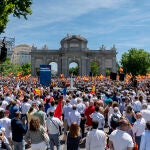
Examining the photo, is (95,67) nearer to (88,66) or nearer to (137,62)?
A: (88,66)

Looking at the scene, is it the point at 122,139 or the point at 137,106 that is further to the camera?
the point at 137,106

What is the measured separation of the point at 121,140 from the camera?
863 cm

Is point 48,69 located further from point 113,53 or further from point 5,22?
point 113,53

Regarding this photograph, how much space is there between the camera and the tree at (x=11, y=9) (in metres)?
19.7

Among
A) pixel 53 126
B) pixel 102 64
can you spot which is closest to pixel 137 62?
pixel 102 64

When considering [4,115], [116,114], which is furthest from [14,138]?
[116,114]

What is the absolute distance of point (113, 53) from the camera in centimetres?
12088

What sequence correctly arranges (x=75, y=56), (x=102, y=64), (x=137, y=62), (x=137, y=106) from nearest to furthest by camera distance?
→ 1. (x=137, y=106)
2. (x=75, y=56)
3. (x=102, y=64)
4. (x=137, y=62)

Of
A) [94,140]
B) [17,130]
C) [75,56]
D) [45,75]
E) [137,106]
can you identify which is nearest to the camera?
[94,140]

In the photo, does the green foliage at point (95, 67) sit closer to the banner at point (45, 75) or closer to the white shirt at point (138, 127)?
the banner at point (45, 75)

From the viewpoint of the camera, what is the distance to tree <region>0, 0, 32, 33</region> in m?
19.7

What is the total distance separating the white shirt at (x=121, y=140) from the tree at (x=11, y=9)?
12420 mm

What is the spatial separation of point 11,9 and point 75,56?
98.5 m

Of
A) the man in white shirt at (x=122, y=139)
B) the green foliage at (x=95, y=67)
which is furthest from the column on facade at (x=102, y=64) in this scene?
the man in white shirt at (x=122, y=139)
